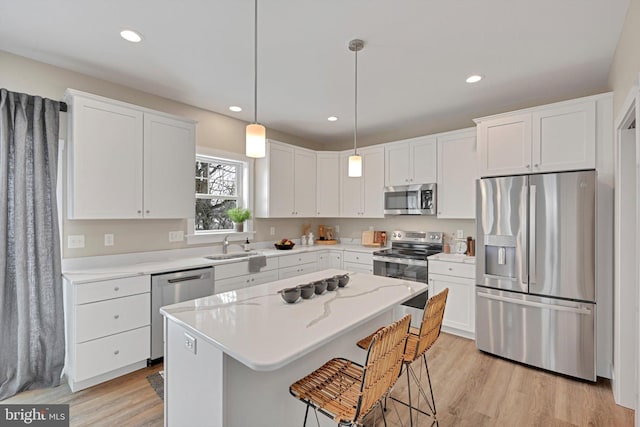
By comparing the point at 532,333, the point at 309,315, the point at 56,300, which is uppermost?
the point at 309,315

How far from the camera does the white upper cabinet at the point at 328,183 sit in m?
4.94

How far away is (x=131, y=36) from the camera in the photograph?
7.25 feet

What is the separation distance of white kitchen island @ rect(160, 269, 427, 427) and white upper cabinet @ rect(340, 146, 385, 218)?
2706mm

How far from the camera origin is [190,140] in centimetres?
335

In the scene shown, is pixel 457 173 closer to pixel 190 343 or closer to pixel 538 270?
pixel 538 270

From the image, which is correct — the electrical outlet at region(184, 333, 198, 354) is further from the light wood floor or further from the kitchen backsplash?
the kitchen backsplash

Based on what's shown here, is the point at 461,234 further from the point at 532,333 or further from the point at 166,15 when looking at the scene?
the point at 166,15

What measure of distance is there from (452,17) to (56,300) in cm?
376

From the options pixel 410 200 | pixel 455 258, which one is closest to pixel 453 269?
pixel 455 258

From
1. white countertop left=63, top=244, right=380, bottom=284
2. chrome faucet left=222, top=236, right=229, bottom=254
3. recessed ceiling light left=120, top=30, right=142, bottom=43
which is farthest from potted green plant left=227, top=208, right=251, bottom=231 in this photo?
recessed ceiling light left=120, top=30, right=142, bottom=43

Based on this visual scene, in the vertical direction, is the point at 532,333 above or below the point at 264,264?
below

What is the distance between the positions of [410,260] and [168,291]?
110 inches

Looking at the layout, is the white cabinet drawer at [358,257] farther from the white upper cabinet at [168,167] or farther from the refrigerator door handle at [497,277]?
the white upper cabinet at [168,167]

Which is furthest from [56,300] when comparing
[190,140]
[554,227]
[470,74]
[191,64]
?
[554,227]
